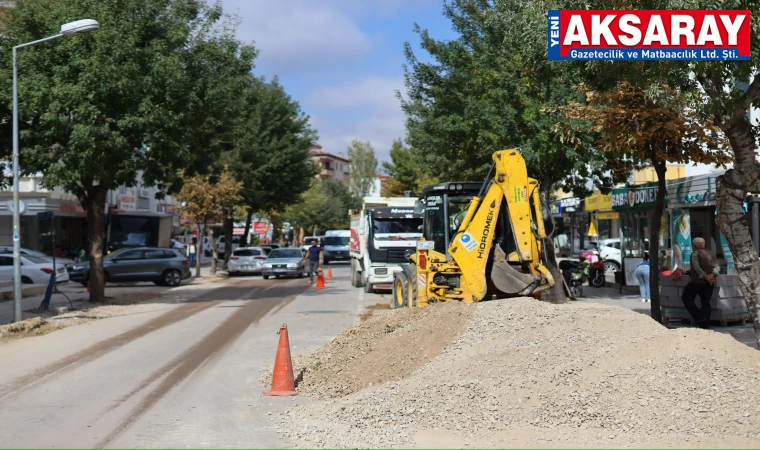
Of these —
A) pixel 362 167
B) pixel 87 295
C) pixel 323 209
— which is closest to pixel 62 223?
pixel 87 295

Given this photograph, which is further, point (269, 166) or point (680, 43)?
point (269, 166)

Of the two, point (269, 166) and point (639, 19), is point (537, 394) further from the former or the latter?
point (269, 166)

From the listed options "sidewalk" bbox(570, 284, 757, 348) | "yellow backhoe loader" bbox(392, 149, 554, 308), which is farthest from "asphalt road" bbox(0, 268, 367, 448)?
"sidewalk" bbox(570, 284, 757, 348)

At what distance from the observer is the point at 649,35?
36.4 feet

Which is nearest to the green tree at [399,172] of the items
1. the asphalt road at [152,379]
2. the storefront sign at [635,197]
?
the storefront sign at [635,197]

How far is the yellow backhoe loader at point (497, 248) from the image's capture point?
1437 centimetres

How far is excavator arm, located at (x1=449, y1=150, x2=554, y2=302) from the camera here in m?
14.3

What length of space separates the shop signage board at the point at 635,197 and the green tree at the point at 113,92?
511 inches

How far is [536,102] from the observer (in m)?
21.5

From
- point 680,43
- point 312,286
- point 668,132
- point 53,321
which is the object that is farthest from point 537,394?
point 312,286

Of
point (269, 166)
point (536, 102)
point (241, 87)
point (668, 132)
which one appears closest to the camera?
point (668, 132)

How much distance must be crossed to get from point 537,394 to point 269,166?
130ft

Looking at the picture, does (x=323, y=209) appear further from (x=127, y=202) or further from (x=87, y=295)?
(x=87, y=295)

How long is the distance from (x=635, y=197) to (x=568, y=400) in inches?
836
